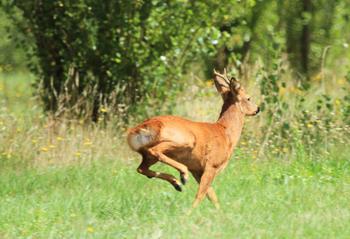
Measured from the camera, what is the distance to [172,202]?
907cm

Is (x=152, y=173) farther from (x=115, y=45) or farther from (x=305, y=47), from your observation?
(x=305, y=47)

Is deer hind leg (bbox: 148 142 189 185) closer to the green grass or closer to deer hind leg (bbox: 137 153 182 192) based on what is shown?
deer hind leg (bbox: 137 153 182 192)

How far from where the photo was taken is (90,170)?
11.4 meters

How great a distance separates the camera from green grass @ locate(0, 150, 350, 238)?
26.3 ft

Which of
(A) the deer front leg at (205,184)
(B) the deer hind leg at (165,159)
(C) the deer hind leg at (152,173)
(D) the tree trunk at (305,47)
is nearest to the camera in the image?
(B) the deer hind leg at (165,159)

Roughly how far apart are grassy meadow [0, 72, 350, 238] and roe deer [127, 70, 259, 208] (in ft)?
0.99

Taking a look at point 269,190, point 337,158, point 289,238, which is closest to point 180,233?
point 289,238

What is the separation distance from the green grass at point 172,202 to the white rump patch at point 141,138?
58cm

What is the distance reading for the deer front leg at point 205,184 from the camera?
9234 millimetres

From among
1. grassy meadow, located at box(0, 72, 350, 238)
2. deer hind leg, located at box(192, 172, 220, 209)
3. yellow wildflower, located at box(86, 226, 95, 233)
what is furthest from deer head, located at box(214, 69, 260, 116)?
yellow wildflower, located at box(86, 226, 95, 233)

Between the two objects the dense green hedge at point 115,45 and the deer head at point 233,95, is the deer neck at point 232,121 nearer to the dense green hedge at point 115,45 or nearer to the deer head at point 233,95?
the deer head at point 233,95

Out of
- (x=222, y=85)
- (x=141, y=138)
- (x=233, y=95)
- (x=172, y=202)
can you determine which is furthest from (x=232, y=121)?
(x=141, y=138)

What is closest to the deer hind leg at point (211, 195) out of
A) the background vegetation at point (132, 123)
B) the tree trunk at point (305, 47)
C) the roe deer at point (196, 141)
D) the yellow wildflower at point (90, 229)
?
the roe deer at point (196, 141)

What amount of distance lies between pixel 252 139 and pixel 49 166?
277cm
